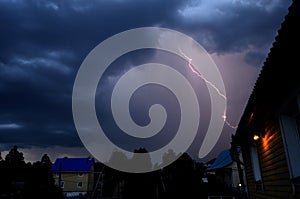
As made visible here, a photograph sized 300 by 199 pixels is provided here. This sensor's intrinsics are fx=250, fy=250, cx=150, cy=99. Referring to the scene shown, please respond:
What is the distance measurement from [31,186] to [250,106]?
15.9m

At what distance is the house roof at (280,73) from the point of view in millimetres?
2113

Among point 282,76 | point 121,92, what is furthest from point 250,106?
point 121,92

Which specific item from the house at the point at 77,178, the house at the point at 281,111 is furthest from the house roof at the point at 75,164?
the house at the point at 281,111

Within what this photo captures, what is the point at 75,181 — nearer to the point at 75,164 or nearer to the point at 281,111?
the point at 75,164

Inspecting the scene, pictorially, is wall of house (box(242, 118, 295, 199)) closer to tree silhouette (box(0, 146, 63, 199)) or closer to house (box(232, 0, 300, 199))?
house (box(232, 0, 300, 199))

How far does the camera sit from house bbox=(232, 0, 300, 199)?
7.59 feet

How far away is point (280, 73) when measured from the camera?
2812mm

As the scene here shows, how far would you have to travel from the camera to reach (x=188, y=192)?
16906 millimetres

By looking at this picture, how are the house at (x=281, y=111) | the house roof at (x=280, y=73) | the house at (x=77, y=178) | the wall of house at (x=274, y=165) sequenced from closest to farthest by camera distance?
the house roof at (x=280, y=73) < the house at (x=281, y=111) < the wall of house at (x=274, y=165) < the house at (x=77, y=178)

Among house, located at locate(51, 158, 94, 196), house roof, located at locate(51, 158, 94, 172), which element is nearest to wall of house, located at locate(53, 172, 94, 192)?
house, located at locate(51, 158, 94, 196)

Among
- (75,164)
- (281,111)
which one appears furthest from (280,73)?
(75,164)

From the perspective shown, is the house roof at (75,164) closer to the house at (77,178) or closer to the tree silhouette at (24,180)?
the house at (77,178)

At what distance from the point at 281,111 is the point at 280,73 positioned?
105 centimetres

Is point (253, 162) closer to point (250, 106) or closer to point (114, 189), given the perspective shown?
point (250, 106)
